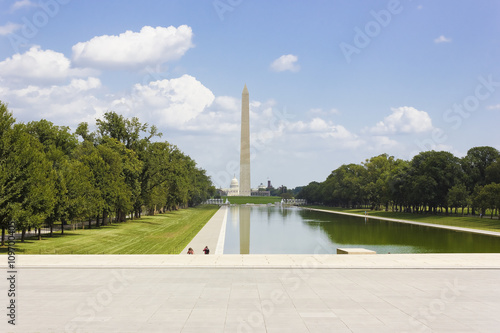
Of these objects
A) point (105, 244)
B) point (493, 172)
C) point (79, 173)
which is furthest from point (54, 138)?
point (493, 172)

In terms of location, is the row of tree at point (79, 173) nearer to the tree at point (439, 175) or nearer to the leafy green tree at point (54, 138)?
the leafy green tree at point (54, 138)

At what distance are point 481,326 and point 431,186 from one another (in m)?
66.5

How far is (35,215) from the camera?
90.8 ft

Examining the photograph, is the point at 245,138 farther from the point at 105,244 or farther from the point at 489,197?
the point at 105,244

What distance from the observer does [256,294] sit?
13.7 meters

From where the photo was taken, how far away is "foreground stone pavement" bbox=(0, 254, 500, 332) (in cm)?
1070

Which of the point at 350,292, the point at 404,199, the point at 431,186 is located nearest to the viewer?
the point at 350,292

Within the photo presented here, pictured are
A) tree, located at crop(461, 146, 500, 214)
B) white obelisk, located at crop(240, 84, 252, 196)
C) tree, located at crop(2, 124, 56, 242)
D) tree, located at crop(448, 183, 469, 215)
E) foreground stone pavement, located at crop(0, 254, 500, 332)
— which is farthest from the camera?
white obelisk, located at crop(240, 84, 252, 196)

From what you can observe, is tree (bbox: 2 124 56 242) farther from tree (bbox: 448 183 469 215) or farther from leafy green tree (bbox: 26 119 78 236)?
tree (bbox: 448 183 469 215)

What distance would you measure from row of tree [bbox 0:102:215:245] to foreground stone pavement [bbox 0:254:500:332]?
324 inches

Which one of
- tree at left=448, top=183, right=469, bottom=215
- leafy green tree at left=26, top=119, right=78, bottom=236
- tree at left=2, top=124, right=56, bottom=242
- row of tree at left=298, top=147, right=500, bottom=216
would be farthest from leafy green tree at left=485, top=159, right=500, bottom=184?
tree at left=2, top=124, right=56, bottom=242

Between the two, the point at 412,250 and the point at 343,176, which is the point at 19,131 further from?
the point at 343,176

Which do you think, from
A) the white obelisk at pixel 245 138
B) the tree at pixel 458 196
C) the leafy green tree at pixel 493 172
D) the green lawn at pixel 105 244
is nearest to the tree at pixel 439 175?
the tree at pixel 458 196

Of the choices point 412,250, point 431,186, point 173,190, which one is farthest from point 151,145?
point 431,186
